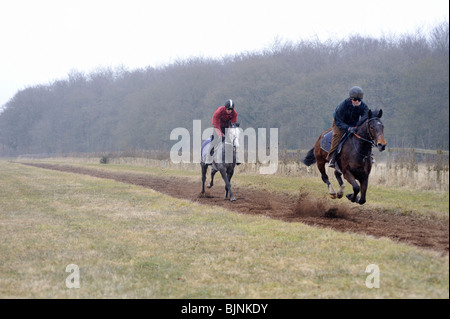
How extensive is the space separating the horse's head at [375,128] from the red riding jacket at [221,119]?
5.90 m

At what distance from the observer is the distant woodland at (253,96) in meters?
26.8

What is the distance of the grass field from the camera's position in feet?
16.9

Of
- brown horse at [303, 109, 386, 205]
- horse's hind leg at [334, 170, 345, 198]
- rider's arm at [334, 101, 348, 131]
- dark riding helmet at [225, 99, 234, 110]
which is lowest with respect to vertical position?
horse's hind leg at [334, 170, 345, 198]

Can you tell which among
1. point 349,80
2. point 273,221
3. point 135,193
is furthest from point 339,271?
point 349,80

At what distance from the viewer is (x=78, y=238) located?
878cm

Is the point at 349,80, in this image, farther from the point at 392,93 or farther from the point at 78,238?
the point at 78,238

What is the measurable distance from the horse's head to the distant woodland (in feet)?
7.93

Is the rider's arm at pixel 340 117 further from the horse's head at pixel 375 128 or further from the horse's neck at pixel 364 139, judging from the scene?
the horse's head at pixel 375 128

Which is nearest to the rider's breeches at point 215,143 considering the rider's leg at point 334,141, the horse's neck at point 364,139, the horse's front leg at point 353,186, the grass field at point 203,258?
the grass field at point 203,258

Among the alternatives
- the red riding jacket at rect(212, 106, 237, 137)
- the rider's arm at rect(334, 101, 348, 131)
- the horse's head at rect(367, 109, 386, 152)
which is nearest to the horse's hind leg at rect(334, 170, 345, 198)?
the rider's arm at rect(334, 101, 348, 131)

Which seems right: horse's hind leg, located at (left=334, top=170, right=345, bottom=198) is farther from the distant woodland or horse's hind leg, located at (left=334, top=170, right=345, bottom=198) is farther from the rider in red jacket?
the rider in red jacket

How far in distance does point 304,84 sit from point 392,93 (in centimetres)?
1360

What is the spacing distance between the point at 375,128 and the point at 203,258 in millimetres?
4339
